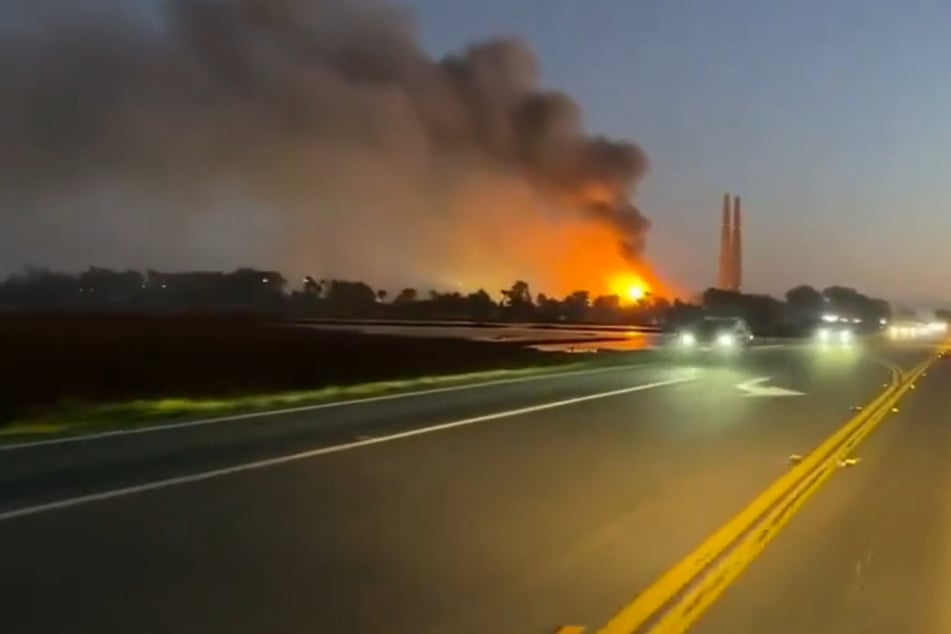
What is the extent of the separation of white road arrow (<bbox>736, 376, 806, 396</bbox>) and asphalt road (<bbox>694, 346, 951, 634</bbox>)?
14.4 metres

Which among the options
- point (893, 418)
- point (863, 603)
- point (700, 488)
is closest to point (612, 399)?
point (893, 418)

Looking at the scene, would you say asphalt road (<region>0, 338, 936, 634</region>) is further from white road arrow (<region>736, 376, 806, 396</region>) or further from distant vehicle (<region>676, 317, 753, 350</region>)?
distant vehicle (<region>676, 317, 753, 350</region>)

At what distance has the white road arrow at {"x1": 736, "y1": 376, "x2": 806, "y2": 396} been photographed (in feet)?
109

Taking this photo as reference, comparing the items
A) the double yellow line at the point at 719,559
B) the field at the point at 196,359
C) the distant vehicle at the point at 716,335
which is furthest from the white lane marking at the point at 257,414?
the distant vehicle at the point at 716,335

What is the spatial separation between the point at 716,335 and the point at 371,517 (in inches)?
1726

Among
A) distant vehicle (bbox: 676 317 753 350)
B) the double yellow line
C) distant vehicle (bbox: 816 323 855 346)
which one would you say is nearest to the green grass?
the double yellow line

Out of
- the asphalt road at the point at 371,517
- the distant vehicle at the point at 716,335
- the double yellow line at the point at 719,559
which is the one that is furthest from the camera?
the distant vehicle at the point at 716,335

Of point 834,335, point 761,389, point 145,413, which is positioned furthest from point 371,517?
point 834,335

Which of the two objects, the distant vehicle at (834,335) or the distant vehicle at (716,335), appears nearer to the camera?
the distant vehicle at (716,335)

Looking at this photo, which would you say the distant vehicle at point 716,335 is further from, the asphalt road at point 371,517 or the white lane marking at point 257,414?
the asphalt road at point 371,517

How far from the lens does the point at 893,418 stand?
88.7 ft

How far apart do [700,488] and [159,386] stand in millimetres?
27049

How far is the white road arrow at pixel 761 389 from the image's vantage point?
33.2 metres

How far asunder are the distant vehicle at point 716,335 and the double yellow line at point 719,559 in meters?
33.4
